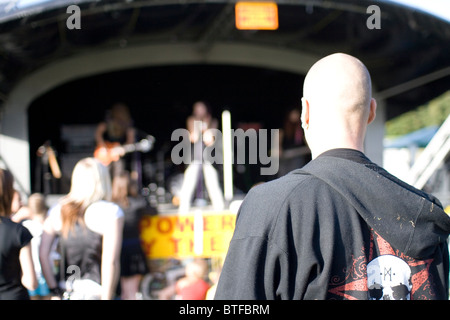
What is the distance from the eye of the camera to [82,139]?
9062 millimetres

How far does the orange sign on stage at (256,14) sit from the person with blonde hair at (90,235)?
10.1 ft

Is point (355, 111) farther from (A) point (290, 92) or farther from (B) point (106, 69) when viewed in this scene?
(A) point (290, 92)

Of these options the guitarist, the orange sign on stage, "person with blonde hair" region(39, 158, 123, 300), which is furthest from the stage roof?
"person with blonde hair" region(39, 158, 123, 300)

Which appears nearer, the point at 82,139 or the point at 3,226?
the point at 3,226

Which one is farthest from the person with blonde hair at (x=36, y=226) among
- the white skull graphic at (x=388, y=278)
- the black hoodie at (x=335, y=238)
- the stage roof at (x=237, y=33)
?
the white skull graphic at (x=388, y=278)

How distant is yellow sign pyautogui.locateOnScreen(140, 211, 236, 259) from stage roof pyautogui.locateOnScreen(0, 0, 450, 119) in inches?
100

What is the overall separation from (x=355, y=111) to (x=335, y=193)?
271 millimetres


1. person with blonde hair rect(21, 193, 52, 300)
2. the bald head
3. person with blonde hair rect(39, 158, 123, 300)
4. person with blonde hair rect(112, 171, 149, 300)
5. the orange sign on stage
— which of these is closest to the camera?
the bald head

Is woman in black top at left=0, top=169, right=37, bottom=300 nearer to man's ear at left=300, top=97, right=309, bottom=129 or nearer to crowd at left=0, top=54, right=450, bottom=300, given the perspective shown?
crowd at left=0, top=54, right=450, bottom=300

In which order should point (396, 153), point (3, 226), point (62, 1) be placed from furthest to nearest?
point (396, 153) < point (62, 1) < point (3, 226)

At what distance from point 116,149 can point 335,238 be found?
8.10m

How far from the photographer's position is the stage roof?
5.65m
